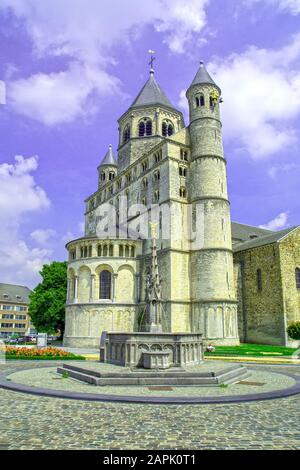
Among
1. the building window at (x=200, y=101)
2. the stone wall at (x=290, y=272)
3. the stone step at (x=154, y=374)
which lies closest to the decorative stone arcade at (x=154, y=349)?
the stone step at (x=154, y=374)

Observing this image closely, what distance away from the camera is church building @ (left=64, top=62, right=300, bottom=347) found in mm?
36656

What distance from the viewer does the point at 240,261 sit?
43438mm

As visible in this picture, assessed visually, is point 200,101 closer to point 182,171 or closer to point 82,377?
point 182,171

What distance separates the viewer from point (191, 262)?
1510 inches

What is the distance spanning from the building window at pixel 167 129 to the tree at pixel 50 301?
2388 cm

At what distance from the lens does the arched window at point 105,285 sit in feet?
129

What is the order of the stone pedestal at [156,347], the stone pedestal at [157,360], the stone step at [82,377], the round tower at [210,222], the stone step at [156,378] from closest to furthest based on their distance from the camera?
1. the stone step at [156,378]
2. the stone step at [82,377]
3. the stone pedestal at [157,360]
4. the stone pedestal at [156,347]
5. the round tower at [210,222]

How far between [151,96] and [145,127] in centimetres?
559

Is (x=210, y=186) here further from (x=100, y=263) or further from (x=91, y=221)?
(x=91, y=221)

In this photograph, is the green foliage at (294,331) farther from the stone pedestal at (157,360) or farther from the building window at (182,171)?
the stone pedestal at (157,360)

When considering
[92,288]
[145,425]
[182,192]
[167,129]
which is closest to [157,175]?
[182,192]

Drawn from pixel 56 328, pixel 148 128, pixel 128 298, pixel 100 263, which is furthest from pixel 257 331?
pixel 148 128

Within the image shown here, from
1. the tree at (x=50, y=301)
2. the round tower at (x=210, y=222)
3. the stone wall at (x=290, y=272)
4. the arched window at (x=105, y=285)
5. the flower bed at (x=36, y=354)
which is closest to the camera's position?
the flower bed at (x=36, y=354)
